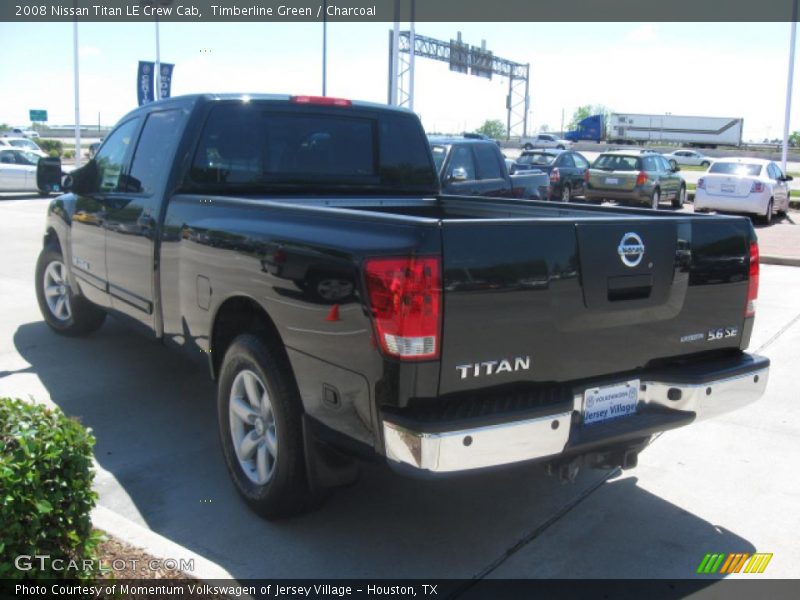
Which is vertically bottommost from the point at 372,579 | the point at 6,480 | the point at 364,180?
the point at 372,579

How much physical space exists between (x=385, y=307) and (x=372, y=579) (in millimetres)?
1255

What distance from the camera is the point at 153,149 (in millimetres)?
5383

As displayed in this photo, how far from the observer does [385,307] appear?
298 cm

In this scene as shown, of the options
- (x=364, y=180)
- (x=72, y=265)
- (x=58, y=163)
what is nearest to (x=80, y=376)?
(x=72, y=265)

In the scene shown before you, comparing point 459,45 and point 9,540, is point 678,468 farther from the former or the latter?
point 459,45

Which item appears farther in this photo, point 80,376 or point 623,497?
point 80,376

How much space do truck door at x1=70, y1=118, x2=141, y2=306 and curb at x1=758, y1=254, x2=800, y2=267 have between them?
1086 centimetres

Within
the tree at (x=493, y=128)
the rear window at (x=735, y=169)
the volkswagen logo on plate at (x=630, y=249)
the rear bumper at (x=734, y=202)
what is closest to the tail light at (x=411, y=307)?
the volkswagen logo on plate at (x=630, y=249)

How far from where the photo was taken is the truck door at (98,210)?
5.82 meters

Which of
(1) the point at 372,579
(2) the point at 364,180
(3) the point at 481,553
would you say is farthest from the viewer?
(2) the point at 364,180

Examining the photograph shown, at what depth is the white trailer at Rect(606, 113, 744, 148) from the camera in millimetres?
76750

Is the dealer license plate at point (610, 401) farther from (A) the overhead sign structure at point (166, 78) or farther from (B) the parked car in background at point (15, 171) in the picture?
(A) the overhead sign structure at point (166, 78)

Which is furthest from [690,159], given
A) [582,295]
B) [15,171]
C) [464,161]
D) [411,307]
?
[411,307]

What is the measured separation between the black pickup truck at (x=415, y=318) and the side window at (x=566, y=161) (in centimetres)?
1996
